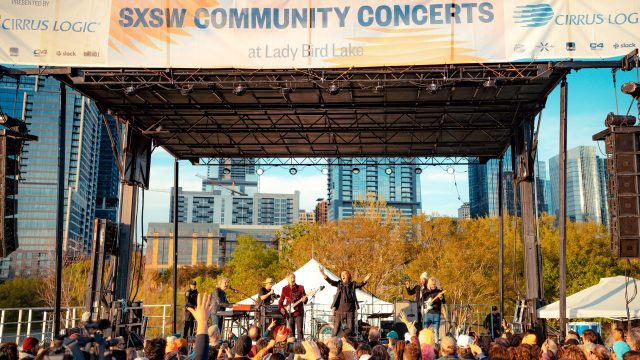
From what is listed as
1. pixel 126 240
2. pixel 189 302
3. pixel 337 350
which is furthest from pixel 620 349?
pixel 126 240

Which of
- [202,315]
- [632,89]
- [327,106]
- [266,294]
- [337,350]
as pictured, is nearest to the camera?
[202,315]

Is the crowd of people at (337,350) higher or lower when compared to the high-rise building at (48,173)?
lower

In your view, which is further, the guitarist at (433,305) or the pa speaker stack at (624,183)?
the guitarist at (433,305)

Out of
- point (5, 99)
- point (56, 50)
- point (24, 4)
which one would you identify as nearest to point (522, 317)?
point (56, 50)

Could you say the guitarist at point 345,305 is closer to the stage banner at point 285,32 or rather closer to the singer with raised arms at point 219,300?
the singer with raised arms at point 219,300

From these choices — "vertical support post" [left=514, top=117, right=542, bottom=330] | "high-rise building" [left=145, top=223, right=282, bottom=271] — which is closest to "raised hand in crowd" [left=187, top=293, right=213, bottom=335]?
"vertical support post" [left=514, top=117, right=542, bottom=330]

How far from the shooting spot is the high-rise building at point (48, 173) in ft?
491

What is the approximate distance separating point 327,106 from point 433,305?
632cm

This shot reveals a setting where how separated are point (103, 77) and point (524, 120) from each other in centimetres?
1142

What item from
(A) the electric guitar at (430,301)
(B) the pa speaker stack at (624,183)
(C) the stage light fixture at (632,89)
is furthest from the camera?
(A) the electric guitar at (430,301)

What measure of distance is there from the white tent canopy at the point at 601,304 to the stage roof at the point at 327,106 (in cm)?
523

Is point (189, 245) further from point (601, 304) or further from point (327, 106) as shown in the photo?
point (601, 304)

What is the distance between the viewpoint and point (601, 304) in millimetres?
15117

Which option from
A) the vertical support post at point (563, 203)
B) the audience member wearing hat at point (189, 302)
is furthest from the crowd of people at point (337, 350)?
the audience member wearing hat at point (189, 302)
